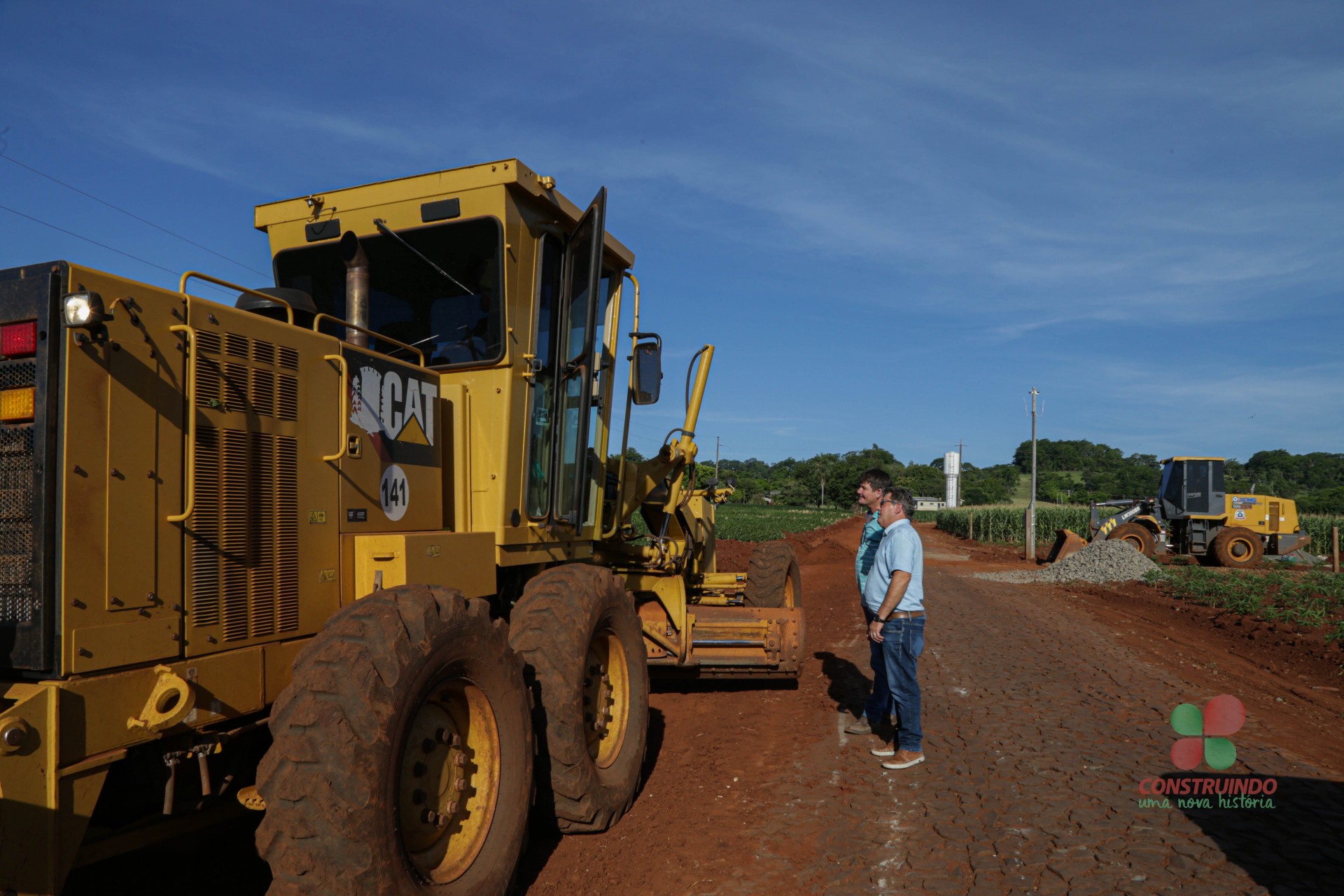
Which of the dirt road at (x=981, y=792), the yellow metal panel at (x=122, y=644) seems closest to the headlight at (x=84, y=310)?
the yellow metal panel at (x=122, y=644)

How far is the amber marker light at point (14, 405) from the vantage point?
2.59 metres

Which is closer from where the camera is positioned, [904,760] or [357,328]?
[357,328]

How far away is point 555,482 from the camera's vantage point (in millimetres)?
5090

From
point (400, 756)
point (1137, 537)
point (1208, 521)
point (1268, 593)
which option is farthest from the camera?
point (1208, 521)

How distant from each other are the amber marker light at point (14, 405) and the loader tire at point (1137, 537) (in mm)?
24815

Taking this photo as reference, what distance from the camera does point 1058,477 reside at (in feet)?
361

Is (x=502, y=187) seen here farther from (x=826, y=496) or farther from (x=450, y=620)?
(x=826, y=496)

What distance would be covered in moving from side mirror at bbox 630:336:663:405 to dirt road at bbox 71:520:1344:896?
2642mm

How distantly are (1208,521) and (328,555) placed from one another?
88.0 feet

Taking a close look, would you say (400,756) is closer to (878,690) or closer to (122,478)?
(122,478)

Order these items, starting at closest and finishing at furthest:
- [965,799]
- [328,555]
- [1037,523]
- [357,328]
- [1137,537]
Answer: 1. [328,555]
2. [357,328]
3. [965,799]
4. [1137,537]
5. [1037,523]

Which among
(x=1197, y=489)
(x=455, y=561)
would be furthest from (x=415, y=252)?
(x=1197, y=489)

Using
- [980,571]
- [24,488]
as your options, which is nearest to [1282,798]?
[24,488]

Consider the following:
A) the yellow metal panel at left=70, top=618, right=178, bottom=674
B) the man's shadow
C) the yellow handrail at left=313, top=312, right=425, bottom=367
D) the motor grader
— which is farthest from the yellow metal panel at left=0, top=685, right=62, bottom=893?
the man's shadow
